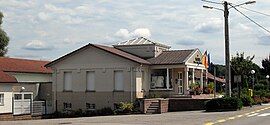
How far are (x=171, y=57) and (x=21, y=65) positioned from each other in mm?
19159

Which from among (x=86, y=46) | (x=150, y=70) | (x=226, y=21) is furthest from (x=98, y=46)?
(x=226, y=21)

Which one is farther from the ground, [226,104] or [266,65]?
[266,65]

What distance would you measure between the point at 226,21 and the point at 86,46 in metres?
15.7

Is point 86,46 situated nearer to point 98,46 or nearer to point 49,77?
point 98,46

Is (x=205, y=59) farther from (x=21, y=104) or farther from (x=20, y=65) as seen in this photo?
(x=20, y=65)

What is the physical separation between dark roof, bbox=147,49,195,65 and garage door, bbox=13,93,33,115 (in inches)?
463

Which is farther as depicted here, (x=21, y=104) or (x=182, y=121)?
(x=21, y=104)

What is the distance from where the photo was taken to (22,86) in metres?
49.5

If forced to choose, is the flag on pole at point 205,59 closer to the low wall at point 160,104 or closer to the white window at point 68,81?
the low wall at point 160,104

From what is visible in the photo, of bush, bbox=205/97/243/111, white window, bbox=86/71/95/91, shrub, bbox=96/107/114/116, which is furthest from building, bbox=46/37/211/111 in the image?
bush, bbox=205/97/243/111

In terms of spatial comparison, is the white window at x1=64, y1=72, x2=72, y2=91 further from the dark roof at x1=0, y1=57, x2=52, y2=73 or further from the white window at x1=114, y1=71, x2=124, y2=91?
the dark roof at x1=0, y1=57, x2=52, y2=73

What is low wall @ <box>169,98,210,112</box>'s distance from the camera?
3994cm

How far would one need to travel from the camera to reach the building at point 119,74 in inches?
1789

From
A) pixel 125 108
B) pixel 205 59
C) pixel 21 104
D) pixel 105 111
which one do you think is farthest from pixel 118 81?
pixel 205 59
